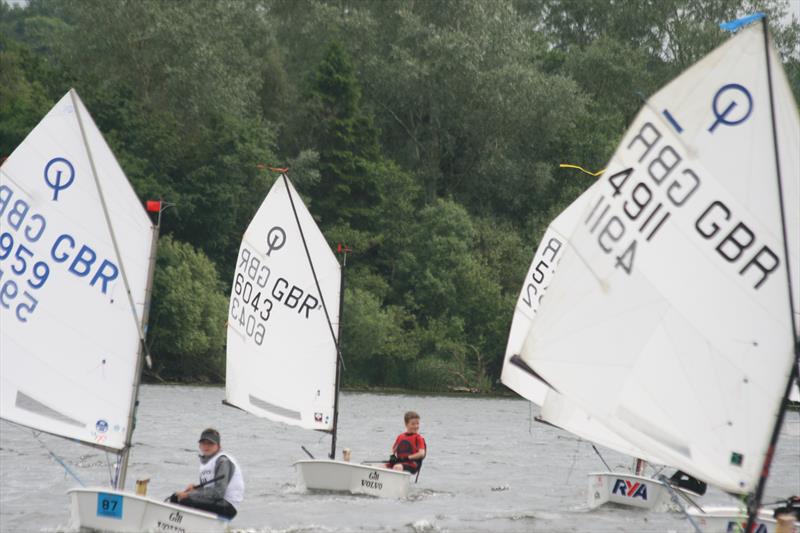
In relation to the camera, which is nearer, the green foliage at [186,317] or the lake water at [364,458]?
the lake water at [364,458]

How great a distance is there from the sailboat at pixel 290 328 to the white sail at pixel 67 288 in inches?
274

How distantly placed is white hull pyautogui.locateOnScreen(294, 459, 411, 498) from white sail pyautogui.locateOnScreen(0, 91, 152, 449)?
5862 mm

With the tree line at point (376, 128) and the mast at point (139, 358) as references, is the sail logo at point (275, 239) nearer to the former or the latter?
the mast at point (139, 358)

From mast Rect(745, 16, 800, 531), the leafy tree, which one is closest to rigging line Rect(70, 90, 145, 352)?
mast Rect(745, 16, 800, 531)

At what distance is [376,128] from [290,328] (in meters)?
43.8

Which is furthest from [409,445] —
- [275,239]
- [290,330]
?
[275,239]

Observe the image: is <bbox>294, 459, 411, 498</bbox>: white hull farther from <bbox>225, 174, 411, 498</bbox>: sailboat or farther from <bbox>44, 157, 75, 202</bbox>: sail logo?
<bbox>44, 157, 75, 202</bbox>: sail logo

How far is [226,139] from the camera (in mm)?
58969

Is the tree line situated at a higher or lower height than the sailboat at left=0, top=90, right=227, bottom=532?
higher

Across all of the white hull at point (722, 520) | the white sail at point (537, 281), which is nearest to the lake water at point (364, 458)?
the white hull at point (722, 520)

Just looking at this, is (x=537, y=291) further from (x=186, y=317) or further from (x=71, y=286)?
(x=186, y=317)

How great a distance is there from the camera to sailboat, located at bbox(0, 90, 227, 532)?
48.5 ft

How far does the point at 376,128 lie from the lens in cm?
6519

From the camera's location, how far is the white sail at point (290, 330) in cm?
2191
